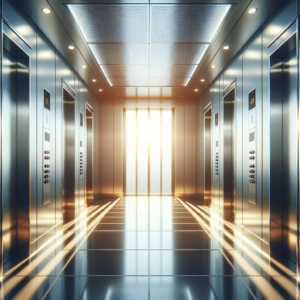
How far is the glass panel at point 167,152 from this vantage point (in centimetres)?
1206

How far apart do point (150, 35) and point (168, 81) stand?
11.7 ft

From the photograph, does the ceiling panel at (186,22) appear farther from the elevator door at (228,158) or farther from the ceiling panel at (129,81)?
the ceiling panel at (129,81)

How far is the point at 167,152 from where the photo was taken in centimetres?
1213

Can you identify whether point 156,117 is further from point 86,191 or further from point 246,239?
point 246,239

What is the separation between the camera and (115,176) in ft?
38.3

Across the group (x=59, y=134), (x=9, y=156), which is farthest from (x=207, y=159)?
(x=9, y=156)

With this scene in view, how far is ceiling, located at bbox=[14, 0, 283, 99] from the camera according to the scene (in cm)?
459

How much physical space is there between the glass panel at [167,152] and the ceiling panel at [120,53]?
4.93m

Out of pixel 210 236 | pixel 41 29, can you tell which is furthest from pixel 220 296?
pixel 41 29

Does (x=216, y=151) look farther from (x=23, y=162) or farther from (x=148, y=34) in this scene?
(x=23, y=162)

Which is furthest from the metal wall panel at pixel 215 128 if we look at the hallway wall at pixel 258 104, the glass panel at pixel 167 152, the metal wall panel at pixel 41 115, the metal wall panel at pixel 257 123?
the metal wall panel at pixel 41 115

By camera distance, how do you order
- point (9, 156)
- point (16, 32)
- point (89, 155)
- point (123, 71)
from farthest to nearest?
point (89, 155) → point (123, 71) → point (9, 156) → point (16, 32)

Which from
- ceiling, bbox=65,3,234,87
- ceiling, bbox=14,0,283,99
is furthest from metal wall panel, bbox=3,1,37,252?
ceiling, bbox=65,3,234,87

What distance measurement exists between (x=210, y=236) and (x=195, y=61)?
454 cm
